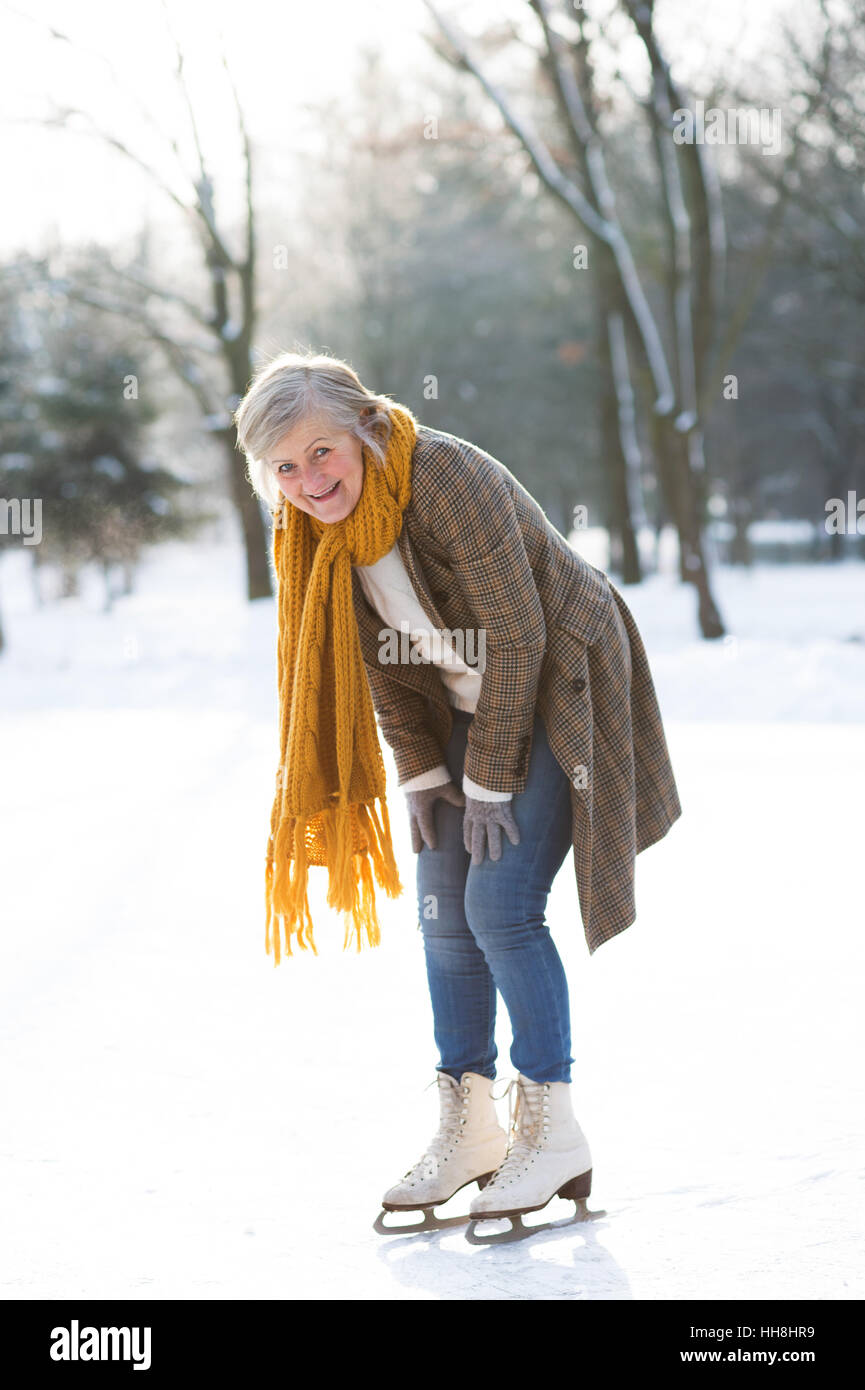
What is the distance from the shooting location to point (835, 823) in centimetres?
618

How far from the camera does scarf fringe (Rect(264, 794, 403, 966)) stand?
2830 millimetres

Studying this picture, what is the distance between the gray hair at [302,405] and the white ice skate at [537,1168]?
52.6 inches

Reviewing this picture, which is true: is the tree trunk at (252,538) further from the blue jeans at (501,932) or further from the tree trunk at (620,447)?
the blue jeans at (501,932)

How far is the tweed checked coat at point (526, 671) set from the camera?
2510mm

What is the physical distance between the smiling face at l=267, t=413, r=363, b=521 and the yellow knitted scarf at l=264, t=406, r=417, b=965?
28 mm

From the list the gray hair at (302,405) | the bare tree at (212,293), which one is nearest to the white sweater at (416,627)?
the gray hair at (302,405)

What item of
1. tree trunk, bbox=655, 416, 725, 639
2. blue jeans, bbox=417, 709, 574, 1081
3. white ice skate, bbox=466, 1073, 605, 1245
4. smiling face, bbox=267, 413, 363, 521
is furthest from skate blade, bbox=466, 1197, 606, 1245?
tree trunk, bbox=655, 416, 725, 639

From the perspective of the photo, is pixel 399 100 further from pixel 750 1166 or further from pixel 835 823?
pixel 750 1166

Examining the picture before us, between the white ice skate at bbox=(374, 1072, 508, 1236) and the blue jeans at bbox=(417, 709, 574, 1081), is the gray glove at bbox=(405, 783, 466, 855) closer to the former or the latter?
the blue jeans at bbox=(417, 709, 574, 1081)

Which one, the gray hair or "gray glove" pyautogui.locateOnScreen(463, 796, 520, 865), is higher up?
the gray hair

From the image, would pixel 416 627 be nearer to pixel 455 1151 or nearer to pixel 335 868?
pixel 335 868

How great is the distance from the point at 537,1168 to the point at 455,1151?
21cm

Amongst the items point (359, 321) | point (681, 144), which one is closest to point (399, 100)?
point (359, 321)

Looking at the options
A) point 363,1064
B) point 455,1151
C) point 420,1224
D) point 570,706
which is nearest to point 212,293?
point 363,1064
